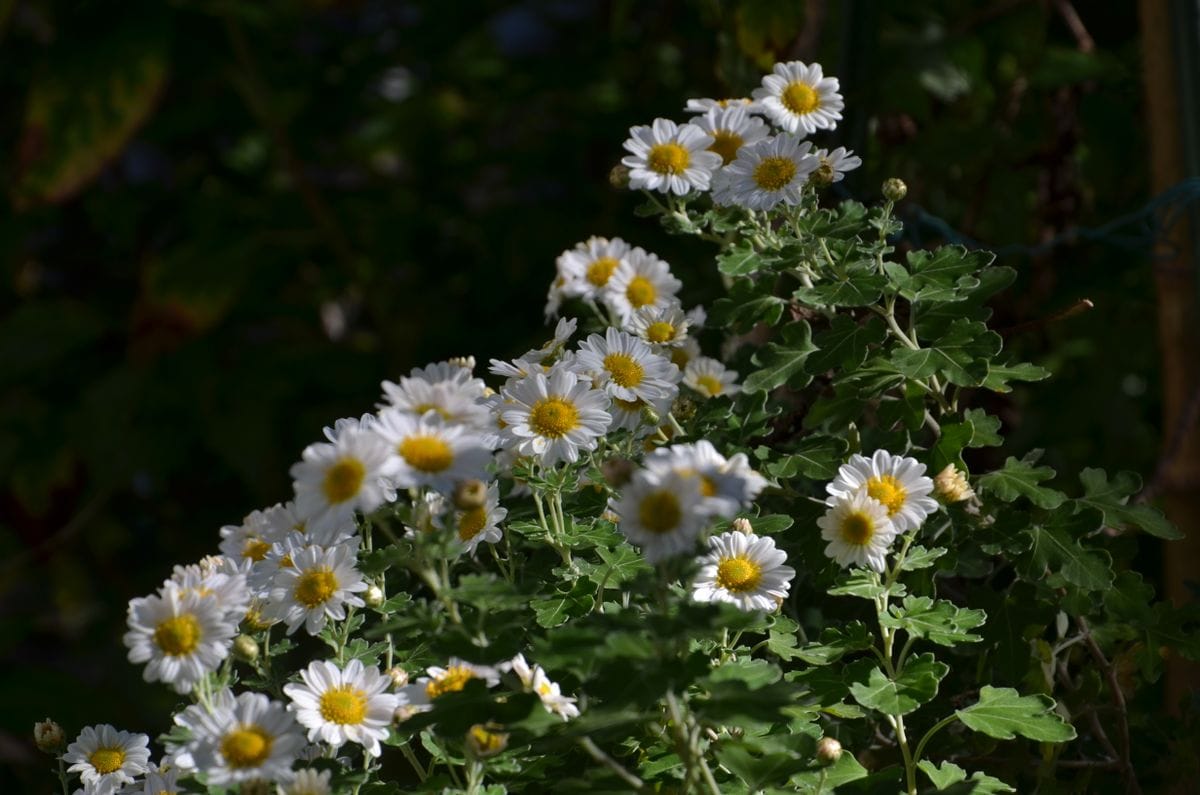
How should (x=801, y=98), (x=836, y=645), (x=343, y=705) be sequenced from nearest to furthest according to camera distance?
(x=343, y=705) → (x=836, y=645) → (x=801, y=98)

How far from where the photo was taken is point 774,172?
0.88m

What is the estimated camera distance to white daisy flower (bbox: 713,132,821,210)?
34.5 inches

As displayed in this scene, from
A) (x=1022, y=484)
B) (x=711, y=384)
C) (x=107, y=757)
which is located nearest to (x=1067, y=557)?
(x=1022, y=484)

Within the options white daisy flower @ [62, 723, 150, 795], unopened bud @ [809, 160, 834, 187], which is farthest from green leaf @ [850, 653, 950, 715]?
white daisy flower @ [62, 723, 150, 795]

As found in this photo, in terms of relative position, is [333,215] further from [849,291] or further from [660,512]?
[660,512]

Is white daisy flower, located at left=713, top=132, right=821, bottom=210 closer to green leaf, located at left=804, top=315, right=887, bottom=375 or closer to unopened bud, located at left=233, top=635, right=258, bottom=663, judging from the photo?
green leaf, located at left=804, top=315, right=887, bottom=375

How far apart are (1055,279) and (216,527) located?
1.36 m

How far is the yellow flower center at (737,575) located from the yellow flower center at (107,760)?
0.38 metres

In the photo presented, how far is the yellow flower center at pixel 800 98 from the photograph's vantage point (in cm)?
94

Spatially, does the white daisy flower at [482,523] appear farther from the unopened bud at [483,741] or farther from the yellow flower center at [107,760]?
the yellow flower center at [107,760]

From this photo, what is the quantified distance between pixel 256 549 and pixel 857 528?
1.29 feet

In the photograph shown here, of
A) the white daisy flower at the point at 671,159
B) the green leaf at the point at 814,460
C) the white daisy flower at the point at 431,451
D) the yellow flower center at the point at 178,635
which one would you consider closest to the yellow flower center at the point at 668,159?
the white daisy flower at the point at 671,159

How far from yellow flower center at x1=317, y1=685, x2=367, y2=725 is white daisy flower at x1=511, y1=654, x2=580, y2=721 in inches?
3.5

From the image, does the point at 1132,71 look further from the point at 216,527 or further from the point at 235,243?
the point at 216,527
